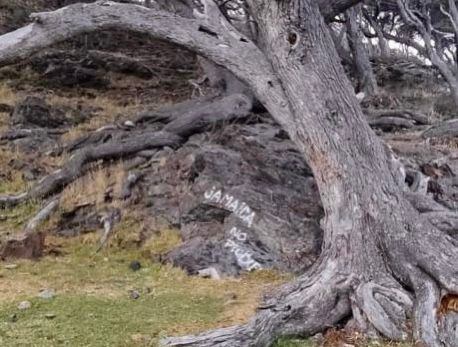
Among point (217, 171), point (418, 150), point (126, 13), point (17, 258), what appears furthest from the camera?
point (418, 150)

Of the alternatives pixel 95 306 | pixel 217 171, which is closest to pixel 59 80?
pixel 217 171

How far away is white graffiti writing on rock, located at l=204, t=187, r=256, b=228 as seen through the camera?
7.89 meters

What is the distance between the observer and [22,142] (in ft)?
38.7

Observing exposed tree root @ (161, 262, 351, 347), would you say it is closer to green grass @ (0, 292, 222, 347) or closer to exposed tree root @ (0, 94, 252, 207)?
green grass @ (0, 292, 222, 347)

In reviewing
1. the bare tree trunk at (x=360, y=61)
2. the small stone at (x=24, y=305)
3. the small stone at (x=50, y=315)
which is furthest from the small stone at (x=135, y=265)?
the bare tree trunk at (x=360, y=61)

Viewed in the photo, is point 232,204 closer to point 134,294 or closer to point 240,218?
point 240,218

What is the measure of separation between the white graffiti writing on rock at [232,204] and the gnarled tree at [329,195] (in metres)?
1.80

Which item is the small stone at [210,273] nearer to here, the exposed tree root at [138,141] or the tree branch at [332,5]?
the exposed tree root at [138,141]

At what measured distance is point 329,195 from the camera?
599 cm

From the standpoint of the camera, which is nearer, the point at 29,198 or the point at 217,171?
the point at 217,171

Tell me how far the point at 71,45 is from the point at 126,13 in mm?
10935

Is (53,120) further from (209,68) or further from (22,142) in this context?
→ (209,68)

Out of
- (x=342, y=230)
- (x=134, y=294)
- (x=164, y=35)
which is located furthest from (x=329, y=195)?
(x=164, y=35)

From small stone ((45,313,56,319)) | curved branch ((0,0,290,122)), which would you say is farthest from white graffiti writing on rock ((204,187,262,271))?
small stone ((45,313,56,319))
